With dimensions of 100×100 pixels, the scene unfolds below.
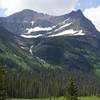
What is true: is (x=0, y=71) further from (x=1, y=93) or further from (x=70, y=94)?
(x=70, y=94)

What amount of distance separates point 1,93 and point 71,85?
2237cm

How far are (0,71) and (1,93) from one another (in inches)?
161

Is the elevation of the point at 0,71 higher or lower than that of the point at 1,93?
higher

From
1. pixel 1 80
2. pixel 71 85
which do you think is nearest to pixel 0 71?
pixel 1 80

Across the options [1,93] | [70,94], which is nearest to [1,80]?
[1,93]

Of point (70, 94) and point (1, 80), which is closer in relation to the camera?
point (1, 80)

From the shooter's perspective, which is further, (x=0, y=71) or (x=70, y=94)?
(x=70, y=94)

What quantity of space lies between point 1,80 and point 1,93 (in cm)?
205

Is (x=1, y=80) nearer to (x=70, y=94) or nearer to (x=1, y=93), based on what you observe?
(x=1, y=93)

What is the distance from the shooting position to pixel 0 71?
57656 mm

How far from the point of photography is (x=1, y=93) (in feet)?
182

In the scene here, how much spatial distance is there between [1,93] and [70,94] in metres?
22.1

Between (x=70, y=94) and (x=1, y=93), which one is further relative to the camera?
(x=70, y=94)

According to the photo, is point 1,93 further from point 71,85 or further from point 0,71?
point 71,85
